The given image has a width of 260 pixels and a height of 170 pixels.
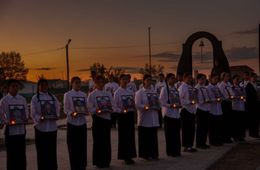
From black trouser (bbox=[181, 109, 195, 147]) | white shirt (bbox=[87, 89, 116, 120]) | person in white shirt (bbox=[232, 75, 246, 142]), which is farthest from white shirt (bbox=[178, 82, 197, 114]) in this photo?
white shirt (bbox=[87, 89, 116, 120])

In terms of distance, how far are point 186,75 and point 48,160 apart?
16.9 ft

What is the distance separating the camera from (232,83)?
15.7 metres

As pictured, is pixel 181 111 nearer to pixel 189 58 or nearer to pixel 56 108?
pixel 56 108

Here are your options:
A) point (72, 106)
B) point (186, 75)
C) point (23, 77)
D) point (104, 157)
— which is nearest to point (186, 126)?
point (186, 75)

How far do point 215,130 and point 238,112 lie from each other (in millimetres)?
1562

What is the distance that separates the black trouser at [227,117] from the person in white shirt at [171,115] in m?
2.97

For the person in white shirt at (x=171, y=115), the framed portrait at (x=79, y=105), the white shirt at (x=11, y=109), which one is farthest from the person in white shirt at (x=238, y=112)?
the white shirt at (x=11, y=109)

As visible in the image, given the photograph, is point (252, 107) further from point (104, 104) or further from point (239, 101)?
point (104, 104)

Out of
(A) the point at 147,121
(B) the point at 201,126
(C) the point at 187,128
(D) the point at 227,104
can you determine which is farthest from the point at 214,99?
(A) the point at 147,121

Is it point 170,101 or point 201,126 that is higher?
point 170,101

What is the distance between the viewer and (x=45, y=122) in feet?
32.3

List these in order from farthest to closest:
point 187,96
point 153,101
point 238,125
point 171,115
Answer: point 238,125 < point 187,96 < point 171,115 < point 153,101

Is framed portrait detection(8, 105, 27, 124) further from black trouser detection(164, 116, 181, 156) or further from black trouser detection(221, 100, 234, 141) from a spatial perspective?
black trouser detection(221, 100, 234, 141)

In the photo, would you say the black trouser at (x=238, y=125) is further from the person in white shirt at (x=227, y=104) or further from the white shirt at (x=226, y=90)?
the white shirt at (x=226, y=90)
